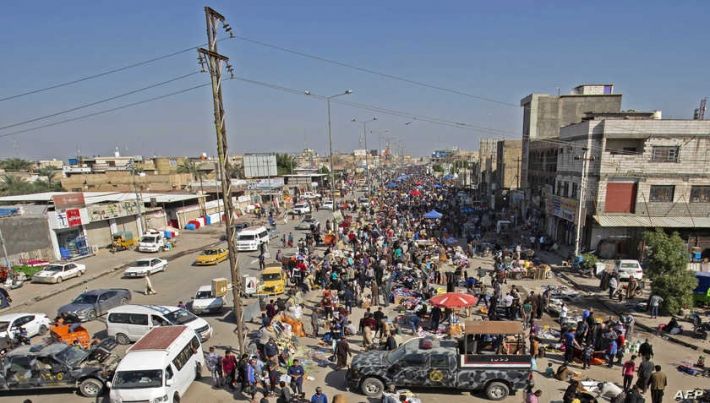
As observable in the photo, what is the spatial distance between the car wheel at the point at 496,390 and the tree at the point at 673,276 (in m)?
9.58

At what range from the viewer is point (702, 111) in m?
27.5

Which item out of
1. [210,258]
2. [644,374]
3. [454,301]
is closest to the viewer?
[644,374]

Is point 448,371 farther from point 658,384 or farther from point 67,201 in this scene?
point 67,201

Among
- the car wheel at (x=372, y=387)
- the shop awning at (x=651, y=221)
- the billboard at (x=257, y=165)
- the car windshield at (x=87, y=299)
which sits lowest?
the car wheel at (x=372, y=387)

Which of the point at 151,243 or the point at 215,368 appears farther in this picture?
the point at 151,243

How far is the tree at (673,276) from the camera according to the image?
1504 centimetres

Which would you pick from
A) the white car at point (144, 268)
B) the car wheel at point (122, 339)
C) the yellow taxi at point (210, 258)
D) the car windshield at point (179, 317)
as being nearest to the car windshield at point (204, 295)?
the car windshield at point (179, 317)

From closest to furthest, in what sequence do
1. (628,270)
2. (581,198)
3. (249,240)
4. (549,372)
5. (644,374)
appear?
1. (644,374)
2. (549,372)
3. (628,270)
4. (581,198)
5. (249,240)

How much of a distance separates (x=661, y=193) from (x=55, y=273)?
1429 inches

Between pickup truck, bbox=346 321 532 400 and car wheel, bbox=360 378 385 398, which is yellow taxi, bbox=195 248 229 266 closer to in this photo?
pickup truck, bbox=346 321 532 400

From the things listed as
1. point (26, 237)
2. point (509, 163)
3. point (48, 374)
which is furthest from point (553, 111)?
point (26, 237)

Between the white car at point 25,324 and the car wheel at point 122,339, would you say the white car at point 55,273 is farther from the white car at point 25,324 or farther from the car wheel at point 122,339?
the car wheel at point 122,339

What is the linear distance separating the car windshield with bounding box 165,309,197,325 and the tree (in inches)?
714

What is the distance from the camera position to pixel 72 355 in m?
11.2
